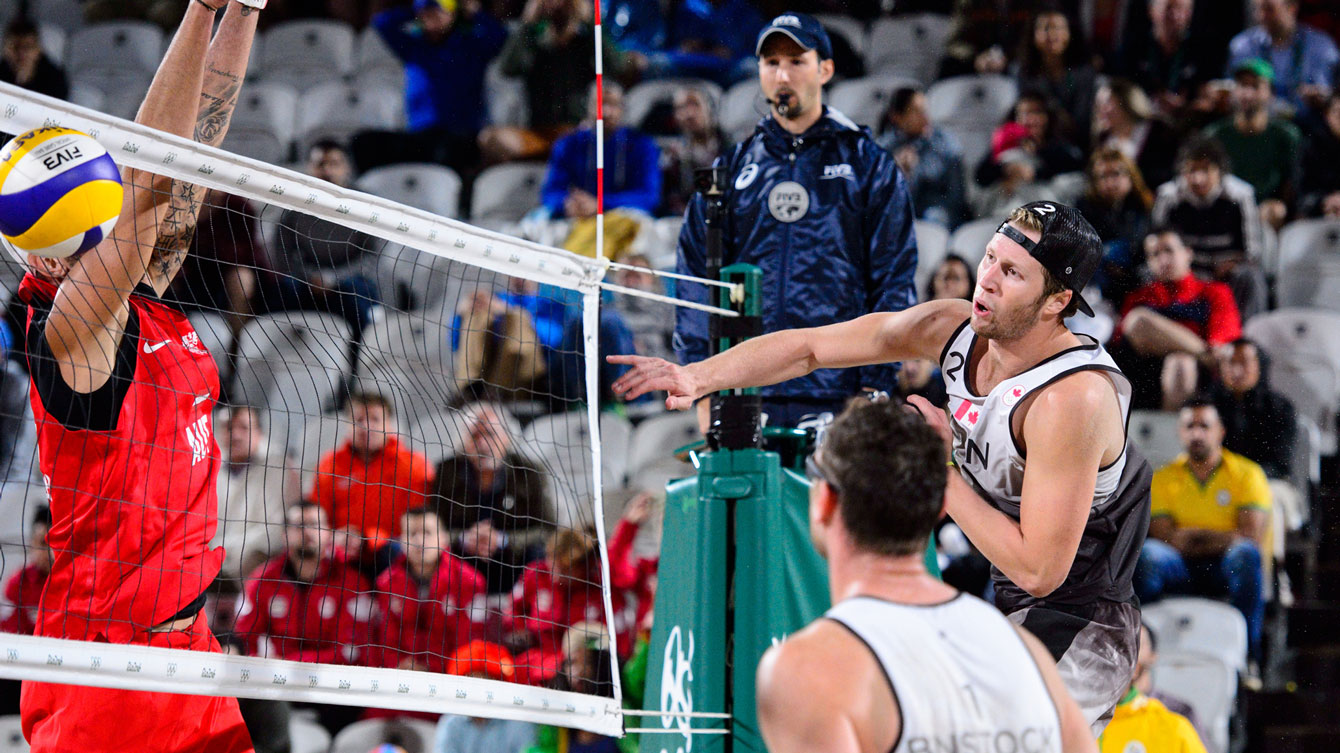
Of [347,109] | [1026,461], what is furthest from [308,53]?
[1026,461]

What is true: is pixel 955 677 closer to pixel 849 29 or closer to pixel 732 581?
pixel 732 581

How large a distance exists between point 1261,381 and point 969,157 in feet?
10.5

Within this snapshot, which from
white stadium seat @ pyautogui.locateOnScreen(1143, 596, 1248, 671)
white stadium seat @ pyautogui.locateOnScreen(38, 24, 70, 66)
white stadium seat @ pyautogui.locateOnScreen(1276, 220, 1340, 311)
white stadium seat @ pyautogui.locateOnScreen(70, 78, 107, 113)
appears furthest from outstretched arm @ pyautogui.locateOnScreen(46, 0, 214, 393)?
white stadium seat @ pyautogui.locateOnScreen(38, 24, 70, 66)

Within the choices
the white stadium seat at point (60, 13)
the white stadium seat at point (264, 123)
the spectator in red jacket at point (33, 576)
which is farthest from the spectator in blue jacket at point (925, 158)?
the white stadium seat at point (60, 13)

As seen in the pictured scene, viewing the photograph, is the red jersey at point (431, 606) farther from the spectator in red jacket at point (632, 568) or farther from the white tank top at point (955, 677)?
the white tank top at point (955, 677)

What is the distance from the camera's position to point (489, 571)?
737cm

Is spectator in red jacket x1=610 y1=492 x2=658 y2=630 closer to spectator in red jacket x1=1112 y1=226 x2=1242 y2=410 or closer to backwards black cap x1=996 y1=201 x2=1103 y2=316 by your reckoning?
spectator in red jacket x1=1112 y1=226 x2=1242 y2=410

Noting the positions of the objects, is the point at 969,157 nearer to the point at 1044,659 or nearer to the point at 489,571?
the point at 489,571

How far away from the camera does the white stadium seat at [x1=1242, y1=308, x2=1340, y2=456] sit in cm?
796

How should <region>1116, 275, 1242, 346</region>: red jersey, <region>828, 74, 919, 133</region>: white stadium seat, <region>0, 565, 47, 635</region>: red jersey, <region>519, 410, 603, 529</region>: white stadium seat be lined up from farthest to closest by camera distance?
<region>828, 74, 919, 133</region>: white stadium seat, <region>1116, 275, 1242, 346</region>: red jersey, <region>519, 410, 603, 529</region>: white stadium seat, <region>0, 565, 47, 635</region>: red jersey

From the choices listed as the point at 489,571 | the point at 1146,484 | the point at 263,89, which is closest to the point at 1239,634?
the point at 1146,484

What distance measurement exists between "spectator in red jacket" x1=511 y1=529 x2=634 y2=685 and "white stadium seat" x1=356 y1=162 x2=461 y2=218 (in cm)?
390

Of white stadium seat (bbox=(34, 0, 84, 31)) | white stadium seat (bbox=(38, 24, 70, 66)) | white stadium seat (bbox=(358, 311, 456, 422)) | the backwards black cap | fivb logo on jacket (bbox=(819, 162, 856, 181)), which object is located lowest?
the backwards black cap

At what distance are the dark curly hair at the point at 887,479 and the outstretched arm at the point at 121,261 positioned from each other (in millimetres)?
1946
